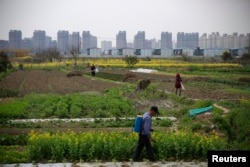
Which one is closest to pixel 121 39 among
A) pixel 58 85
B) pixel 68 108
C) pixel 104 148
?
pixel 58 85

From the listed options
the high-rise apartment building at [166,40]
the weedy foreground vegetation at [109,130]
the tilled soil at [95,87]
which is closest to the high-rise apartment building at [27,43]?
the high-rise apartment building at [166,40]

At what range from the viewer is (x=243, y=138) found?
10445 mm

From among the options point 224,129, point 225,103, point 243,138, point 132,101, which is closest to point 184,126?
point 224,129

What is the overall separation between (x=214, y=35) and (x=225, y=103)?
4933 inches

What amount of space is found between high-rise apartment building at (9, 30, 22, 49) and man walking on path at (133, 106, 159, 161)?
380ft

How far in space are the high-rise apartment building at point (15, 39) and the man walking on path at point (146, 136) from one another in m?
116

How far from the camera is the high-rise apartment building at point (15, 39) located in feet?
395

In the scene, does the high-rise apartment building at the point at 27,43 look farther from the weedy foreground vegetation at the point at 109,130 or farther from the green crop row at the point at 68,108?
the green crop row at the point at 68,108

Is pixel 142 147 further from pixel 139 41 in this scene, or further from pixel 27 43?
pixel 139 41

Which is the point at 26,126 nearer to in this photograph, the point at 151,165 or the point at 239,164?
the point at 151,165

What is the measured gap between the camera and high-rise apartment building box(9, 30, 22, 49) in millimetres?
120344

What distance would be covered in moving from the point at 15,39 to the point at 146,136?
399 feet

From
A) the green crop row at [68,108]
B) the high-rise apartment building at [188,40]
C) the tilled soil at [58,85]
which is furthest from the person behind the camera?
the high-rise apartment building at [188,40]

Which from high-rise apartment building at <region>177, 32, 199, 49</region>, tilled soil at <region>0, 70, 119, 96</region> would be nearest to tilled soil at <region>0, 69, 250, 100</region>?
tilled soil at <region>0, 70, 119, 96</region>
